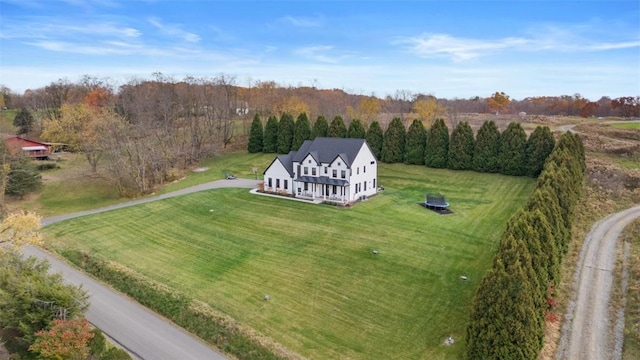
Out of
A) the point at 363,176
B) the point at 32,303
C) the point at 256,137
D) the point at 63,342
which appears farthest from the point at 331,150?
the point at 63,342

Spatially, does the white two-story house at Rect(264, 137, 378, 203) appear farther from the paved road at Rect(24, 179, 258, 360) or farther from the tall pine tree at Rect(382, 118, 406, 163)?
the paved road at Rect(24, 179, 258, 360)

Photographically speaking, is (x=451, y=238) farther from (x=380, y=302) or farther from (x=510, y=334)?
(x=510, y=334)

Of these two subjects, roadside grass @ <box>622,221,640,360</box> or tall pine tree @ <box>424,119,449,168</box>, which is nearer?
roadside grass @ <box>622,221,640,360</box>

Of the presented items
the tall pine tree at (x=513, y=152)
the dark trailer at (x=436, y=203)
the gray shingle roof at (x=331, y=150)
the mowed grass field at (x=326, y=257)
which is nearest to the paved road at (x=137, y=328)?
the mowed grass field at (x=326, y=257)

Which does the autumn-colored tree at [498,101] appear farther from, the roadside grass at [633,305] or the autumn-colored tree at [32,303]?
the autumn-colored tree at [32,303]

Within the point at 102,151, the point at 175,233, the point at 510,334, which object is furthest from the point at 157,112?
the point at 510,334

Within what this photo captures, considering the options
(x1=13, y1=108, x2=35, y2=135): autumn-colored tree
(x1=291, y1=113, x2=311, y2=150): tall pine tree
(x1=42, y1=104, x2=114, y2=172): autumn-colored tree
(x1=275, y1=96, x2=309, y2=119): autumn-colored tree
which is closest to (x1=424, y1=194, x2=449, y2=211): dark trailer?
(x1=291, y1=113, x2=311, y2=150): tall pine tree
